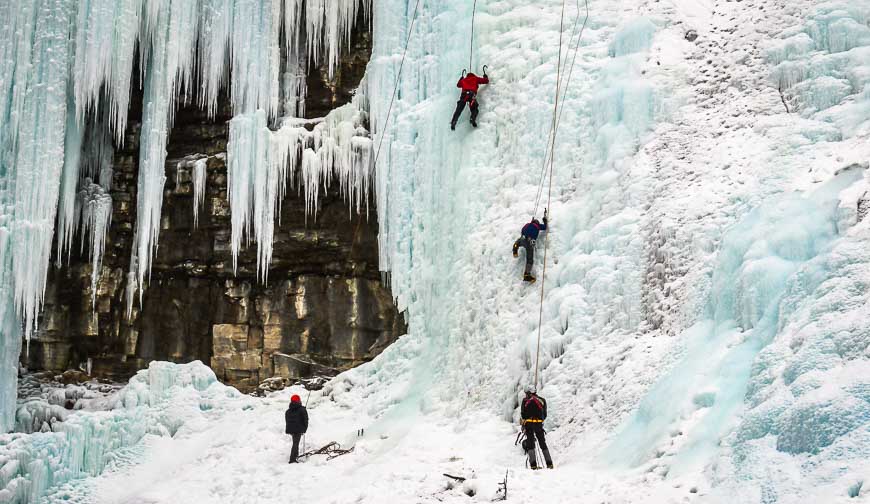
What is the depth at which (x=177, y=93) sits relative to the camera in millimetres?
16297

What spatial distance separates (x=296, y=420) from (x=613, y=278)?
4.65 m

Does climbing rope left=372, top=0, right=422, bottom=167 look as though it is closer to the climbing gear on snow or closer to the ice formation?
the ice formation

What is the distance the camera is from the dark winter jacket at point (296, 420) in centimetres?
1213

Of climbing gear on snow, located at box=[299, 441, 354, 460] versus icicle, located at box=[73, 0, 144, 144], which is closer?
climbing gear on snow, located at box=[299, 441, 354, 460]

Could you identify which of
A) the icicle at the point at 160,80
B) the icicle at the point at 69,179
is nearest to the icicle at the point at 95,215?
the icicle at the point at 69,179

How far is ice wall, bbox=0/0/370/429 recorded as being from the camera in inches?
616

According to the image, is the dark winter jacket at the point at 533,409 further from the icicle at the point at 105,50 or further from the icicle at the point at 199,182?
the icicle at the point at 105,50

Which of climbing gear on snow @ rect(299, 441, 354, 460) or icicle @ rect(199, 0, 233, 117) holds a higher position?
icicle @ rect(199, 0, 233, 117)

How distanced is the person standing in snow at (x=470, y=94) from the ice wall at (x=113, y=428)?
5.93 meters

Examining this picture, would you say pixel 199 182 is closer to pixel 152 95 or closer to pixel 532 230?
pixel 152 95

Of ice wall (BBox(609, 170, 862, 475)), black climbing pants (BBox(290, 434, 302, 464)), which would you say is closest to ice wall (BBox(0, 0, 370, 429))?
black climbing pants (BBox(290, 434, 302, 464))

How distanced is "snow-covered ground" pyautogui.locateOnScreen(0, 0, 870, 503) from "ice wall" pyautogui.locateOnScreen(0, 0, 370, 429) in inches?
71.4

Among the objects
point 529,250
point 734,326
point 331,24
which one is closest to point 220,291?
point 331,24

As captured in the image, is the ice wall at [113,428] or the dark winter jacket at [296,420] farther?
the ice wall at [113,428]
